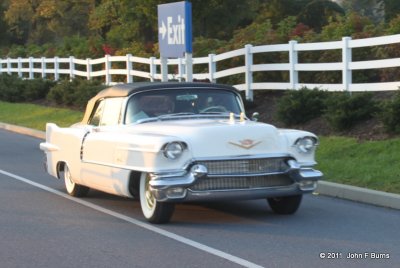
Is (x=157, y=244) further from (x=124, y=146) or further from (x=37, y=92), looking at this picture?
(x=37, y=92)

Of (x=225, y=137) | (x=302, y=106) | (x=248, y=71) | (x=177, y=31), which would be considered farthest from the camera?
(x=248, y=71)

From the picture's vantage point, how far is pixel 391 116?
44.2 feet

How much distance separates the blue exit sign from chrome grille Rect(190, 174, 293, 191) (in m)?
9.22

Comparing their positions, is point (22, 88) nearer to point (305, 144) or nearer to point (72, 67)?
point (72, 67)

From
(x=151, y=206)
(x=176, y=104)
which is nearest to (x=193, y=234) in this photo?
(x=151, y=206)

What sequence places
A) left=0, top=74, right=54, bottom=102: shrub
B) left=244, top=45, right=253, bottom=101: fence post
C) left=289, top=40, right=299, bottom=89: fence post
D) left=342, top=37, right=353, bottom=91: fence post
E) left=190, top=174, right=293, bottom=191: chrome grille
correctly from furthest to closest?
1. left=0, top=74, right=54, bottom=102: shrub
2. left=244, top=45, right=253, bottom=101: fence post
3. left=289, top=40, right=299, bottom=89: fence post
4. left=342, top=37, right=353, bottom=91: fence post
5. left=190, top=174, right=293, bottom=191: chrome grille

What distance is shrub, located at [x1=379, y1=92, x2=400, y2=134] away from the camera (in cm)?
1340

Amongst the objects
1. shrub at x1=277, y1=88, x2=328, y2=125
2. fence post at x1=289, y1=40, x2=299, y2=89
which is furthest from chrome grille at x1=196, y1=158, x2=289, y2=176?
fence post at x1=289, y1=40, x2=299, y2=89

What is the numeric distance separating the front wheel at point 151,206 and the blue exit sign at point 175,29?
908cm

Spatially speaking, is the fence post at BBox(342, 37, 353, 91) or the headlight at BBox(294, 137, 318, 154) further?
the fence post at BBox(342, 37, 353, 91)

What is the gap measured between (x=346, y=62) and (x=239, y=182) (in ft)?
26.4

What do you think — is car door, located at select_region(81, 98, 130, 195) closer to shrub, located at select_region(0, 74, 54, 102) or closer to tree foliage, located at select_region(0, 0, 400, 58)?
tree foliage, located at select_region(0, 0, 400, 58)

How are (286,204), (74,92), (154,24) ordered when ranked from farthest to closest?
(154,24), (74,92), (286,204)

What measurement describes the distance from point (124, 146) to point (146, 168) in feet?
1.92
